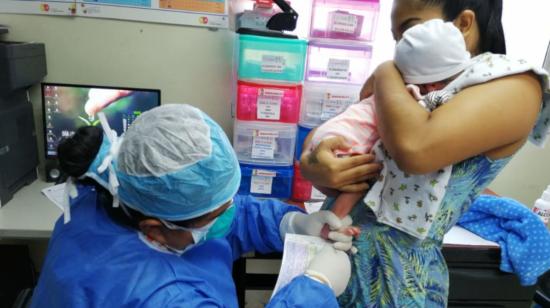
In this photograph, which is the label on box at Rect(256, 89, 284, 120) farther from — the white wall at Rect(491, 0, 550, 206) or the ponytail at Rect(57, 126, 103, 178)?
A: the white wall at Rect(491, 0, 550, 206)

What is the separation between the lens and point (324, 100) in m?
1.70

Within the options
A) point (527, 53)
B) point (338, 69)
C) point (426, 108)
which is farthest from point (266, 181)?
point (527, 53)

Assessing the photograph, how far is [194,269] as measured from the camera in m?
0.91

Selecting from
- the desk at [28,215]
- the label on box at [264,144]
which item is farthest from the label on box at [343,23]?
the desk at [28,215]

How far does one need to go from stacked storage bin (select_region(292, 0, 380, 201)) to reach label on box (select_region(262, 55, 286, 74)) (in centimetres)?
15

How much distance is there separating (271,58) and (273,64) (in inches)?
1.0

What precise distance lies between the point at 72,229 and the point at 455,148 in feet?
2.81

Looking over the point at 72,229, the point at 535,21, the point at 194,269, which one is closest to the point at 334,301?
the point at 194,269

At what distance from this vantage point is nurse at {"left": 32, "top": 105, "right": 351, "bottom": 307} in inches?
30.5

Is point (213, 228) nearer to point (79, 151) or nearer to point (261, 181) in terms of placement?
point (79, 151)

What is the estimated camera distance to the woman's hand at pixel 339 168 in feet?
2.76

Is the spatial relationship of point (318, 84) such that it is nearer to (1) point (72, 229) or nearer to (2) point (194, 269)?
(2) point (194, 269)

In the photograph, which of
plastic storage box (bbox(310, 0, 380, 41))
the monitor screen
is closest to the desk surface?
the monitor screen

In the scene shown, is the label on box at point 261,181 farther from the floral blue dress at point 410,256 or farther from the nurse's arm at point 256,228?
the floral blue dress at point 410,256
